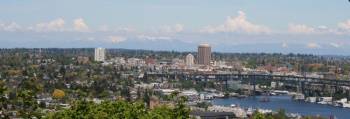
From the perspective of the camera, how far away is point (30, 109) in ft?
39.6

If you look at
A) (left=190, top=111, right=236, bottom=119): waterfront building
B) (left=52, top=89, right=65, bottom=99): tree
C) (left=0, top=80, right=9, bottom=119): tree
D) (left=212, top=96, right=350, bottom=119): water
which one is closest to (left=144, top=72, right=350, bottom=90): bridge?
(left=212, top=96, right=350, bottom=119): water

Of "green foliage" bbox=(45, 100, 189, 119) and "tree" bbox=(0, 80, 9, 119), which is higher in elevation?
"tree" bbox=(0, 80, 9, 119)

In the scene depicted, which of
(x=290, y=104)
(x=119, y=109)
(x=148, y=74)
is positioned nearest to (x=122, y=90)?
(x=290, y=104)

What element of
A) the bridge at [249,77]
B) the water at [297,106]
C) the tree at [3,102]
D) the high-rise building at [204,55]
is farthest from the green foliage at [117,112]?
the high-rise building at [204,55]

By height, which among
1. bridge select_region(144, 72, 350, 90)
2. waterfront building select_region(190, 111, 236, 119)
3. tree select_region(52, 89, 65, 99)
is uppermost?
tree select_region(52, 89, 65, 99)

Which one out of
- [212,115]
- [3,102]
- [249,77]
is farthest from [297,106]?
[3,102]

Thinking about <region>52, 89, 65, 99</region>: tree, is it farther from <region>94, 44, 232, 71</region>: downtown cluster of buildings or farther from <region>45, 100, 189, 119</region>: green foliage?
<region>94, 44, 232, 71</region>: downtown cluster of buildings

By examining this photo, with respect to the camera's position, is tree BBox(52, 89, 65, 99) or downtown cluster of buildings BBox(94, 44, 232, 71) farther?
downtown cluster of buildings BBox(94, 44, 232, 71)

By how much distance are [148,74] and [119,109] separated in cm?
5674

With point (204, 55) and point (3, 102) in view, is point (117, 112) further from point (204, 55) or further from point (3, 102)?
point (204, 55)

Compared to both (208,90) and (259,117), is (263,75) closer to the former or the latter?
(208,90)

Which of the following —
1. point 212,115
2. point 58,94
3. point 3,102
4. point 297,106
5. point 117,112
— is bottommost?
point 297,106

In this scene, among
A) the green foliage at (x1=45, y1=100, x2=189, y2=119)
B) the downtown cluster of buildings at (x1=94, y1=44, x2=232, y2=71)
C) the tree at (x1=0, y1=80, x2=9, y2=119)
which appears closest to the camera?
the tree at (x1=0, y1=80, x2=9, y2=119)

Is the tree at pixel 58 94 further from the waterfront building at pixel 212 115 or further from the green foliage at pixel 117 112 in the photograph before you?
the green foliage at pixel 117 112
